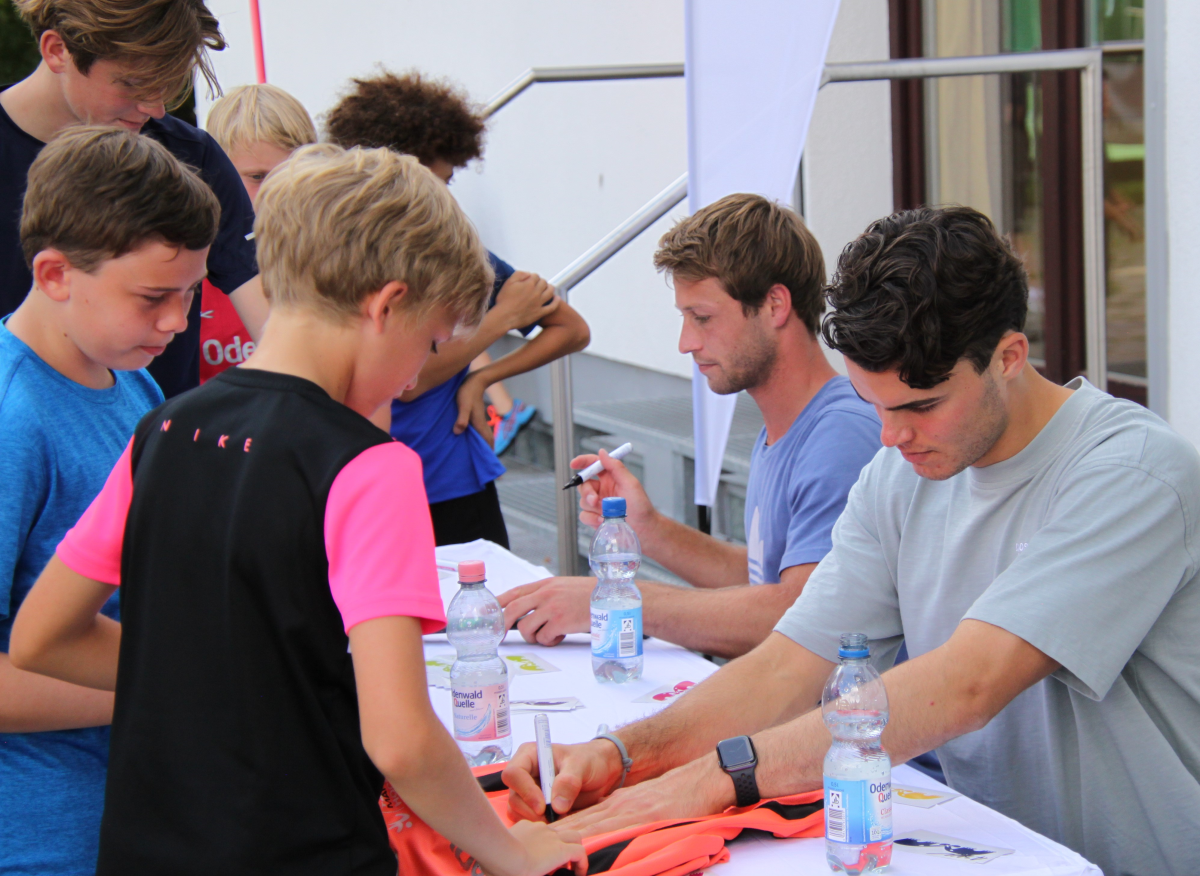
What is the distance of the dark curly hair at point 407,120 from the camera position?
2961 millimetres

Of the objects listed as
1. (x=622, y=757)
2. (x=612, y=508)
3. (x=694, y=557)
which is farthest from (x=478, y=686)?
(x=694, y=557)

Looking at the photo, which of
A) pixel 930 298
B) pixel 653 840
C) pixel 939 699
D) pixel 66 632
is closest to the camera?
pixel 66 632

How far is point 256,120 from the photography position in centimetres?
279

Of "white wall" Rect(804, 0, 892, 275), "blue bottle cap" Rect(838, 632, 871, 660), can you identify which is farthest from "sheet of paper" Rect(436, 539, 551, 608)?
"white wall" Rect(804, 0, 892, 275)

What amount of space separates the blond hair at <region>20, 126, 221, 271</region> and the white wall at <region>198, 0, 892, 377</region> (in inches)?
103

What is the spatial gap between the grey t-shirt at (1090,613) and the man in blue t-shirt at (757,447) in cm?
40

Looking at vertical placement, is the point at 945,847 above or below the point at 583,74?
A: below

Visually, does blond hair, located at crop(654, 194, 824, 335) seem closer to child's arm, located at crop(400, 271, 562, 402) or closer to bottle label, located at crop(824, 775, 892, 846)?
child's arm, located at crop(400, 271, 562, 402)

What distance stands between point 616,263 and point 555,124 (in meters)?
1.11

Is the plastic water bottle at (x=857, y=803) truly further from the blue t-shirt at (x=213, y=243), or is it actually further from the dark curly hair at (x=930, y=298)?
the blue t-shirt at (x=213, y=243)

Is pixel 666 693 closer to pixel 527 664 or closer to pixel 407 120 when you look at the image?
pixel 527 664

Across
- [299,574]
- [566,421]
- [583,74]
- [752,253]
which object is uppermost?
[583,74]

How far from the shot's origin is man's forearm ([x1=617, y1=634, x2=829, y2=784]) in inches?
62.6

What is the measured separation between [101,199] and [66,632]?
0.52 meters
